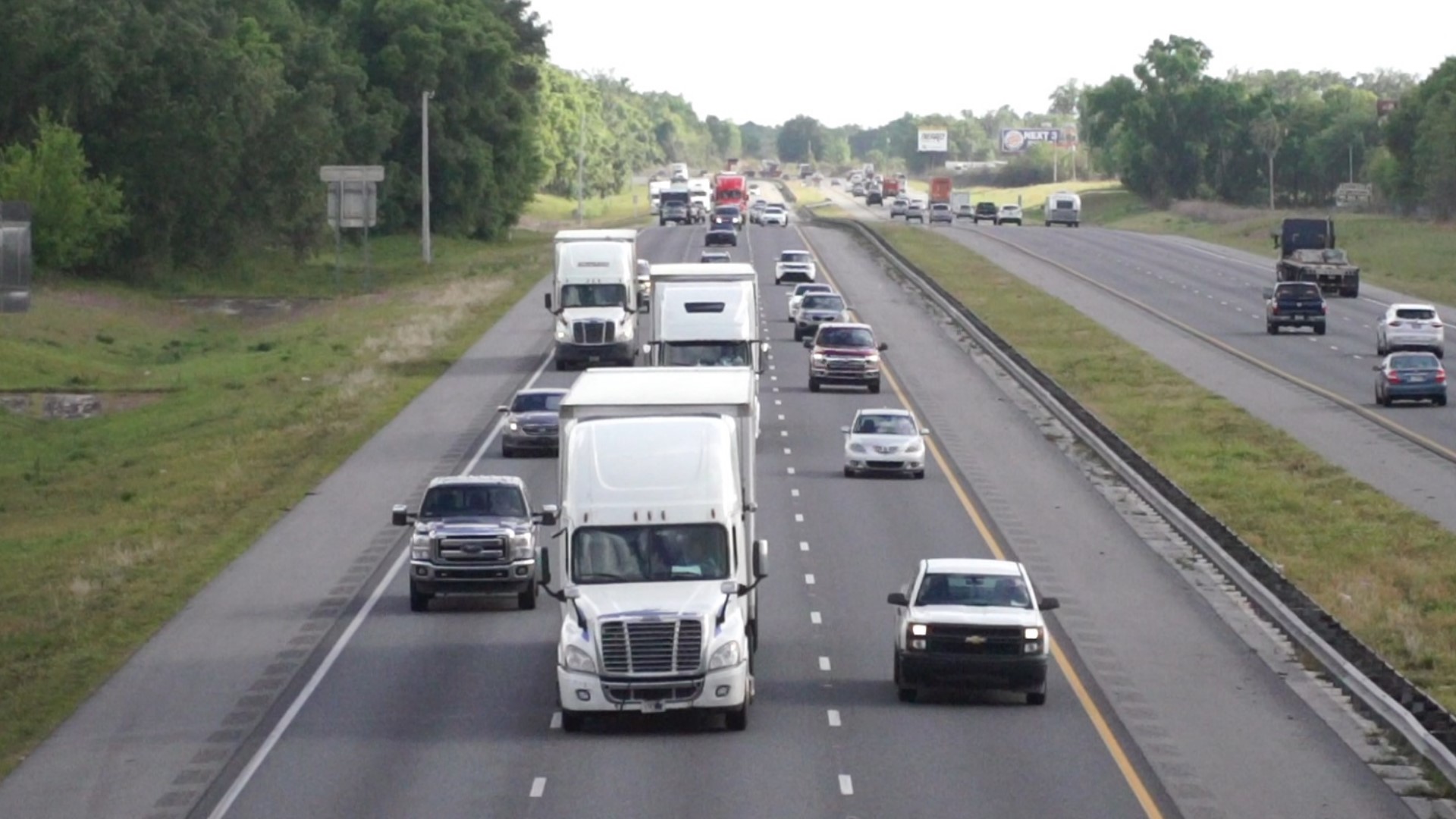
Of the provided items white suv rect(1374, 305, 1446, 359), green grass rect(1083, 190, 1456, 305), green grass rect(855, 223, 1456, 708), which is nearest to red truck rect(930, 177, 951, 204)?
green grass rect(1083, 190, 1456, 305)

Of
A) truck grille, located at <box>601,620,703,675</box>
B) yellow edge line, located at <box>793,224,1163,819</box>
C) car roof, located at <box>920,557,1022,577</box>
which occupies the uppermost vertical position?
car roof, located at <box>920,557,1022,577</box>

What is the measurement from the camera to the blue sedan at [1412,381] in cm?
5753

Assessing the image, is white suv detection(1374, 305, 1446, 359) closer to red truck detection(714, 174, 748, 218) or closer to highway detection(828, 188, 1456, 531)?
highway detection(828, 188, 1456, 531)

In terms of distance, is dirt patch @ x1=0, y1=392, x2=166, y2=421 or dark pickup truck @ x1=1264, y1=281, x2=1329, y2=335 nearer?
dirt patch @ x1=0, y1=392, x2=166, y2=421

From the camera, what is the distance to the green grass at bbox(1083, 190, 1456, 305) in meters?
106

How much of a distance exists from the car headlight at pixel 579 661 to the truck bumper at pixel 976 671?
12.9 ft

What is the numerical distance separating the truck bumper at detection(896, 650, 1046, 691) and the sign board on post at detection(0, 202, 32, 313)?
11063mm

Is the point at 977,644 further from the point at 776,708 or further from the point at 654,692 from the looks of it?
the point at 654,692

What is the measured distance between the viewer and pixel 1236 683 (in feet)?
93.0

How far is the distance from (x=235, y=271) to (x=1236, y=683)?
83577mm

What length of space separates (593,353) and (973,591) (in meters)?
39.3

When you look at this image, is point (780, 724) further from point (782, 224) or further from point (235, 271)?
point (782, 224)

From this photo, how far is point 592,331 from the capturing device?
65.1m

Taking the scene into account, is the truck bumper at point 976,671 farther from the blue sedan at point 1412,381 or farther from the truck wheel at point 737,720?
the blue sedan at point 1412,381
